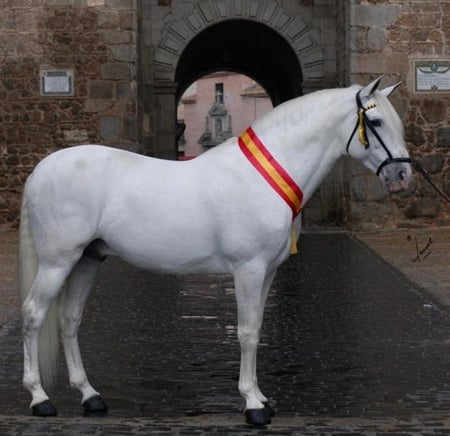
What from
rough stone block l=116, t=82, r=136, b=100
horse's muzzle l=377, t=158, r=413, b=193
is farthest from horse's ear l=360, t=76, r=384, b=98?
rough stone block l=116, t=82, r=136, b=100

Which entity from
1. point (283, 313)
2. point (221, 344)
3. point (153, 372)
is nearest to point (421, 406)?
point (153, 372)

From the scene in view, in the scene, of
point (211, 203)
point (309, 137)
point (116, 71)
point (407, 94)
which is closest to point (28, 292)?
point (211, 203)

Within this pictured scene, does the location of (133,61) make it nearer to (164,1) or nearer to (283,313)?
(164,1)

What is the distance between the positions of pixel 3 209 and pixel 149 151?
9.66ft

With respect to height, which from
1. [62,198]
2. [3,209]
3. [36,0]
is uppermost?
[36,0]

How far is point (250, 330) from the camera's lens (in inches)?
259

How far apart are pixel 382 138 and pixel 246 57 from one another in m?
26.4

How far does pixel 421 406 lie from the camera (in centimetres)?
687

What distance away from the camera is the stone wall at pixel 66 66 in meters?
22.4

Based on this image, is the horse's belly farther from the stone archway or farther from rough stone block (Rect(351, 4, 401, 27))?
the stone archway

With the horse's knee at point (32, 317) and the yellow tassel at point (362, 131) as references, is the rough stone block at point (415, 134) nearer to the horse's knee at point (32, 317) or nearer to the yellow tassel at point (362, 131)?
the yellow tassel at point (362, 131)

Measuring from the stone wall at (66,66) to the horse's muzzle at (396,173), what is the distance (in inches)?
627

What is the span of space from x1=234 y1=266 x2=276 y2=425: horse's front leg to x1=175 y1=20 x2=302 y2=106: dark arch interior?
60.5 ft

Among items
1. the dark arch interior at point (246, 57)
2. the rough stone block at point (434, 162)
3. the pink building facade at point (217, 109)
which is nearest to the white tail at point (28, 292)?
the rough stone block at point (434, 162)
